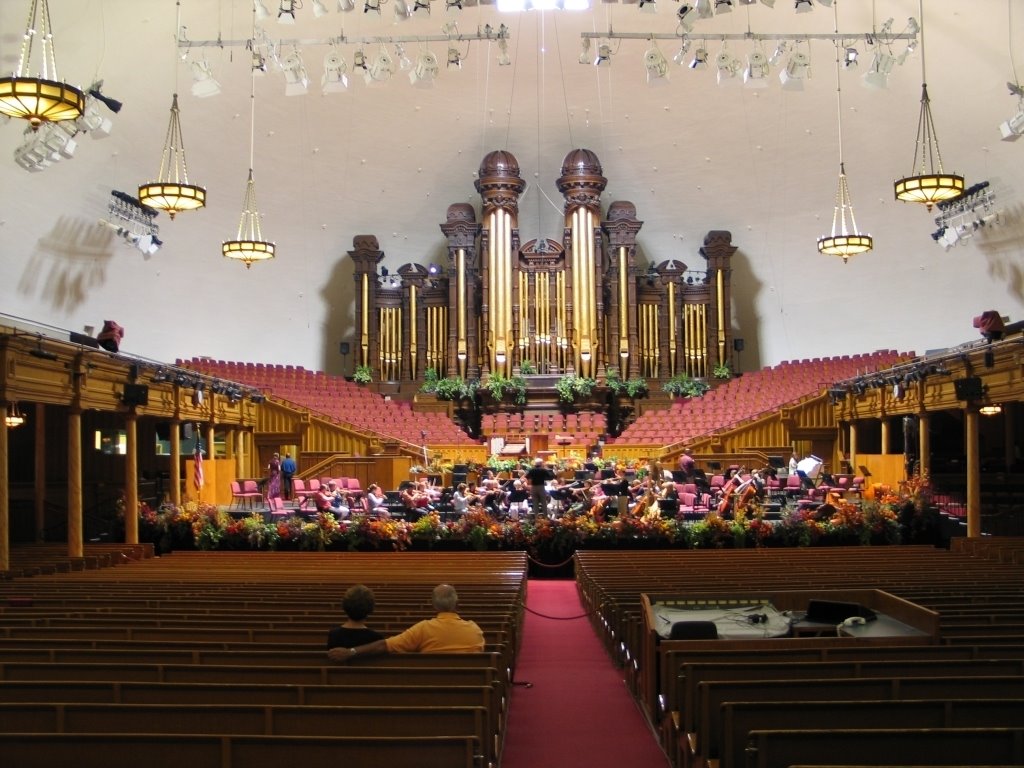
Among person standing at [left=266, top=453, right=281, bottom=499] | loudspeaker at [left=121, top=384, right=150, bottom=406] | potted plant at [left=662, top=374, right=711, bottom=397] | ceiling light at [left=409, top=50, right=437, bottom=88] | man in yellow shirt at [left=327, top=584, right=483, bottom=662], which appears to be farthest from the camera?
potted plant at [left=662, top=374, right=711, bottom=397]

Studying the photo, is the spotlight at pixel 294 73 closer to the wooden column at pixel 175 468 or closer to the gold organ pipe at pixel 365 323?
the wooden column at pixel 175 468

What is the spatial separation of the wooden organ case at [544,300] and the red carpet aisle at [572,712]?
19.0 metres

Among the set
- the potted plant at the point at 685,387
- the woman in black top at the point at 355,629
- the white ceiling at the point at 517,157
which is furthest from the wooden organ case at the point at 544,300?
the woman in black top at the point at 355,629

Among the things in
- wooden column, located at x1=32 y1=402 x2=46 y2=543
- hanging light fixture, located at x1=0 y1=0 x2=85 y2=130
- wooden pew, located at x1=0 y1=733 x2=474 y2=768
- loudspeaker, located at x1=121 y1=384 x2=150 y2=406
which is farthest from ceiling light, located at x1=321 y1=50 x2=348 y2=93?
wooden pew, located at x1=0 y1=733 x2=474 y2=768

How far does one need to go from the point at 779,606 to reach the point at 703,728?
110 inches

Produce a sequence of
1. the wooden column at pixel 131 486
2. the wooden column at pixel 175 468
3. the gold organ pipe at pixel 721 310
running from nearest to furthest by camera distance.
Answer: the wooden column at pixel 131 486, the wooden column at pixel 175 468, the gold organ pipe at pixel 721 310

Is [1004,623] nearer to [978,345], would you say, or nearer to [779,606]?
[779,606]

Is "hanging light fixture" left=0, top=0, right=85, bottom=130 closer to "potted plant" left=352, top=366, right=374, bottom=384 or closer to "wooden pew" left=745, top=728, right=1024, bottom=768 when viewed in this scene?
"wooden pew" left=745, top=728, right=1024, bottom=768

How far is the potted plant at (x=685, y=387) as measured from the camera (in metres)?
26.6

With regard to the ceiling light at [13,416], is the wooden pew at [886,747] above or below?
below

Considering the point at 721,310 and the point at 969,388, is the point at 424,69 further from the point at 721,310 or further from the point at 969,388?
the point at 721,310

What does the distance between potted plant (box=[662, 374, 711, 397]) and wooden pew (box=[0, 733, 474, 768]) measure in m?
24.0

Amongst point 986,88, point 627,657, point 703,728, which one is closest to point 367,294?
point 986,88

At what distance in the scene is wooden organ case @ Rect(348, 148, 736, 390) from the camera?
89.6ft
